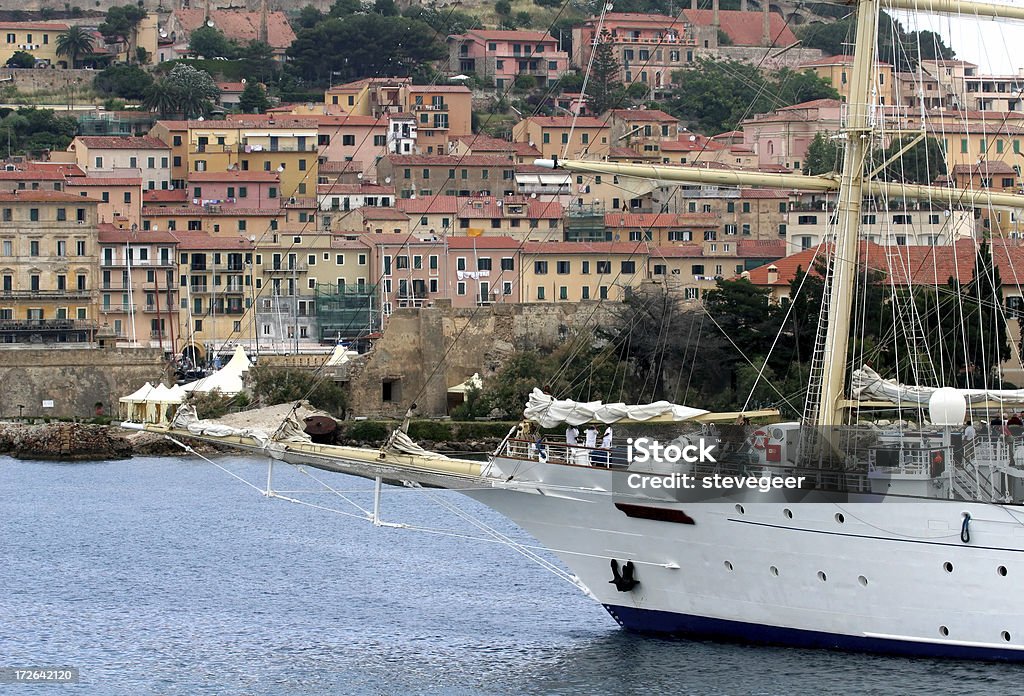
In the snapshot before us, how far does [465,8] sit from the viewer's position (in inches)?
6152

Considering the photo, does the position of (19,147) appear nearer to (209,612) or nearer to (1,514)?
(1,514)

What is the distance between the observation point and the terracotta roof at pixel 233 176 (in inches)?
3986

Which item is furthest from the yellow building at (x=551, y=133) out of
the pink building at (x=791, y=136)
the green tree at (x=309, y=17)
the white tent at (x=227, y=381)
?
the white tent at (x=227, y=381)

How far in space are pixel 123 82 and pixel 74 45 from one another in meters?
12.1

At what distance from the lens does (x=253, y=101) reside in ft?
427

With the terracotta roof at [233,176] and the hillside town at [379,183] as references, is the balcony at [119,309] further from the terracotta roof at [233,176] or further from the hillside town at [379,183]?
the terracotta roof at [233,176]

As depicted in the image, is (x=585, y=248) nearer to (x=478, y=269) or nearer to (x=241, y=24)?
(x=478, y=269)

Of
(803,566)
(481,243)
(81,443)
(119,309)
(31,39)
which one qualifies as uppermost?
(31,39)

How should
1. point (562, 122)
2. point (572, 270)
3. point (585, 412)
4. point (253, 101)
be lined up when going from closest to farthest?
1. point (585, 412)
2. point (572, 270)
3. point (562, 122)
4. point (253, 101)

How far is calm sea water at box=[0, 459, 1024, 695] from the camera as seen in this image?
28.1 m

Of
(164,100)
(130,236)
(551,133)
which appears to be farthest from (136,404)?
(164,100)

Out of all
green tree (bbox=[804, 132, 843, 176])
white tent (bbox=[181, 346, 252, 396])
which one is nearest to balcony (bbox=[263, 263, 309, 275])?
white tent (bbox=[181, 346, 252, 396])

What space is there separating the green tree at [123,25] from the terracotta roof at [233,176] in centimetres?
4594

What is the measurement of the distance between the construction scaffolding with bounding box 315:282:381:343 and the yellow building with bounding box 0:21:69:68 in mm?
67310
